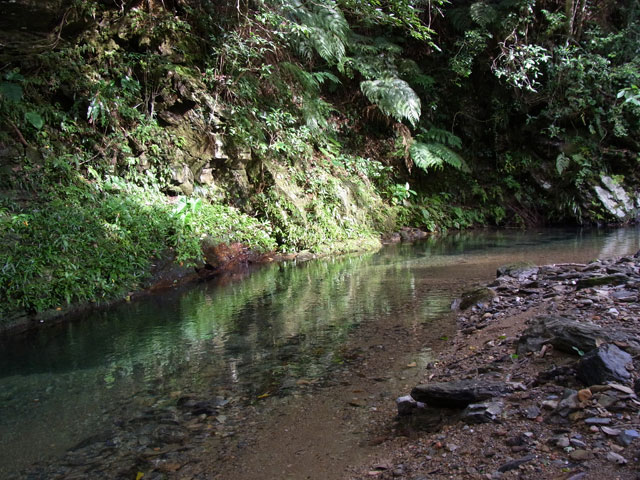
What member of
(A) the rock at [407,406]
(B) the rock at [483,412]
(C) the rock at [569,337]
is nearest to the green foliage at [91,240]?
(A) the rock at [407,406]

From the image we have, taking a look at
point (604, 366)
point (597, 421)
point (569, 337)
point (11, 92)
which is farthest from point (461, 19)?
point (597, 421)

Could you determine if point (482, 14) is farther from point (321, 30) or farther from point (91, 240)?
point (91, 240)

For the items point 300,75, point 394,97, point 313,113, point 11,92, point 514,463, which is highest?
point 300,75

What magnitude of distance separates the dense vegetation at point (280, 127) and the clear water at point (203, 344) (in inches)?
42.3

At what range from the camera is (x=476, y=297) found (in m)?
4.93

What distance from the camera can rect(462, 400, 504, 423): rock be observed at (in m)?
2.21

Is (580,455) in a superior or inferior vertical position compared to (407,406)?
superior

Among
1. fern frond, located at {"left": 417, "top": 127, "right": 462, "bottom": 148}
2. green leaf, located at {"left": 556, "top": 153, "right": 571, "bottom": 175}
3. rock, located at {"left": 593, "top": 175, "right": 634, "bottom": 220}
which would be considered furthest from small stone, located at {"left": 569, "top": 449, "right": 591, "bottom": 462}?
rock, located at {"left": 593, "top": 175, "right": 634, "bottom": 220}

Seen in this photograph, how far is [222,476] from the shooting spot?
2.23 m

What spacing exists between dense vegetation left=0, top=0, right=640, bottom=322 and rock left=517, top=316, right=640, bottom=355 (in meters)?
2.37

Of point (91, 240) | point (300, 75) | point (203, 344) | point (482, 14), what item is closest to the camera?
point (203, 344)

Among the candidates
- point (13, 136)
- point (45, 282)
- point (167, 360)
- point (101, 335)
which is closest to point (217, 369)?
point (167, 360)

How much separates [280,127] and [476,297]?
23.5ft

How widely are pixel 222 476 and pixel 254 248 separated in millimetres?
6635
